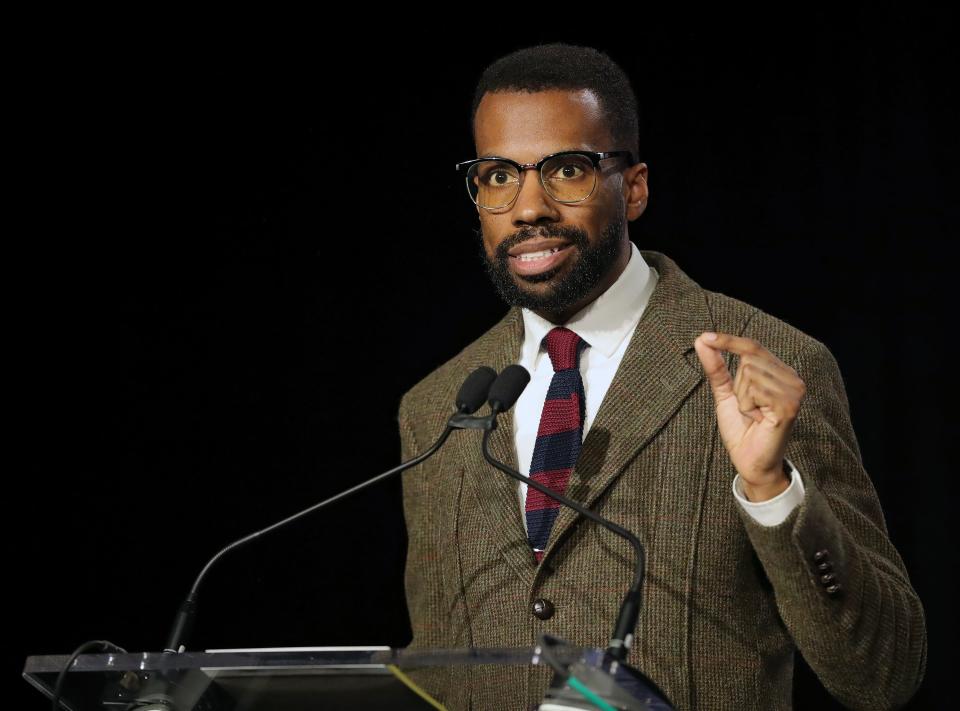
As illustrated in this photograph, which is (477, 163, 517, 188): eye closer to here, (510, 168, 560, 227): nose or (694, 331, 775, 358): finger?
(510, 168, 560, 227): nose

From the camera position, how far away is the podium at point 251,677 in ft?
4.59

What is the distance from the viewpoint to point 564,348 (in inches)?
89.2

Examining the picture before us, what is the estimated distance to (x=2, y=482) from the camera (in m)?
3.15

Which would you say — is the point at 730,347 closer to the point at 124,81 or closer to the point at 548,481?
the point at 548,481

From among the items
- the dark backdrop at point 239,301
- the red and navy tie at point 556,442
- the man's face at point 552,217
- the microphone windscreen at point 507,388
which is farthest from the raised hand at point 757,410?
the dark backdrop at point 239,301

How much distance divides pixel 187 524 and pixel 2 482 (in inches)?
18.3

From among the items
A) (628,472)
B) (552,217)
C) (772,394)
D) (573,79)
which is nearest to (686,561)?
(628,472)

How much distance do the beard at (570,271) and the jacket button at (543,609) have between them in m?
0.54

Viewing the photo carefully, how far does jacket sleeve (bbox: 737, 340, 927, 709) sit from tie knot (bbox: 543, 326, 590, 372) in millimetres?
392

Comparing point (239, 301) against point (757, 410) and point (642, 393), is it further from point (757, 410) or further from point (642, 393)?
point (757, 410)

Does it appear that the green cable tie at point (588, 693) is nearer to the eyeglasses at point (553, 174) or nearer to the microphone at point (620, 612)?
the microphone at point (620, 612)

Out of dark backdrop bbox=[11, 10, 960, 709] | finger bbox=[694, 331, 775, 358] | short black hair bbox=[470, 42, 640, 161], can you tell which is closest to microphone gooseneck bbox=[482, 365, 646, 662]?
finger bbox=[694, 331, 775, 358]

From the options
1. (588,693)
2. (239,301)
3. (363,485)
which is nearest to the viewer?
(588,693)

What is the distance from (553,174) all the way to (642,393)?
0.42 meters
